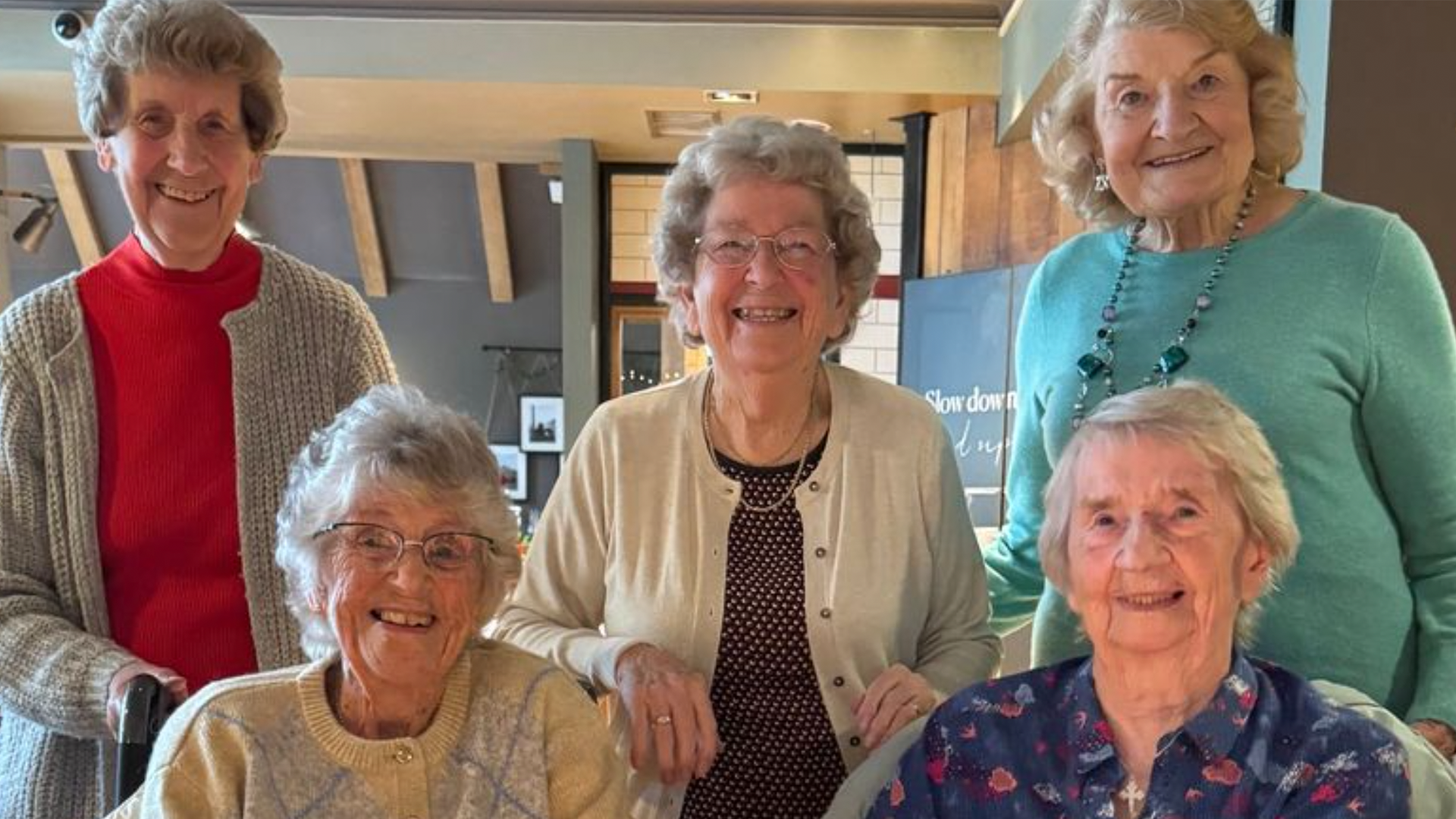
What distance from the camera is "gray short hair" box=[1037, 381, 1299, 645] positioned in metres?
1.33

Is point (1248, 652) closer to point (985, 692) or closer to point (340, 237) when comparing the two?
point (985, 692)

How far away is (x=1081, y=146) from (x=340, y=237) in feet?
29.9

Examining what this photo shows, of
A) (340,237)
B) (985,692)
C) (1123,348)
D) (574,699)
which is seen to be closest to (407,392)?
(574,699)

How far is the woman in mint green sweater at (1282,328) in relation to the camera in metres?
1.45

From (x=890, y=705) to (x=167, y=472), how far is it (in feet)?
3.14

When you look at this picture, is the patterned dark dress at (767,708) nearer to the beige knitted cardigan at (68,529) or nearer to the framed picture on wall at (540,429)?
the beige knitted cardigan at (68,529)

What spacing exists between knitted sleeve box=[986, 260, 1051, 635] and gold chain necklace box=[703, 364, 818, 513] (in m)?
0.31

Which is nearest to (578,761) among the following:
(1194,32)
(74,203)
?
(1194,32)

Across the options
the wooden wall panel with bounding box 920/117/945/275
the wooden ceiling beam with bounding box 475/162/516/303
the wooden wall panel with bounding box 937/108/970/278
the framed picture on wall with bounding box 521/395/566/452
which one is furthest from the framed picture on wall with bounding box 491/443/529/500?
the wooden wall panel with bounding box 937/108/970/278

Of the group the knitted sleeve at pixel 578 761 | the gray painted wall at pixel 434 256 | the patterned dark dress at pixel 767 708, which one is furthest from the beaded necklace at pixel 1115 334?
the gray painted wall at pixel 434 256

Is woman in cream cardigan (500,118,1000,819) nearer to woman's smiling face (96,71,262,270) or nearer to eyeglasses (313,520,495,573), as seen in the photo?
eyeglasses (313,520,495,573)

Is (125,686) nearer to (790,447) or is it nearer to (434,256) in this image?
(790,447)

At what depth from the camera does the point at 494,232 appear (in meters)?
9.72

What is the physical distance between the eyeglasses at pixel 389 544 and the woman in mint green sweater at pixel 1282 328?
80 cm
